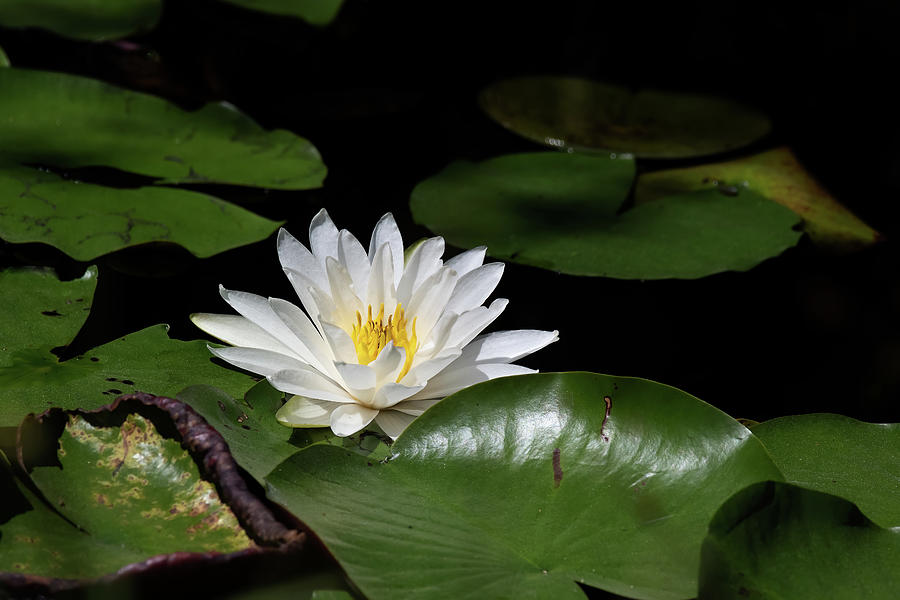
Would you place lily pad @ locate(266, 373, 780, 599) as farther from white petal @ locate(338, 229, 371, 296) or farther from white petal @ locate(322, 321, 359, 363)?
white petal @ locate(338, 229, 371, 296)

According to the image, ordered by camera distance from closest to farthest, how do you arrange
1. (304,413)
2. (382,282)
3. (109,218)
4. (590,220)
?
1. (304,413)
2. (382,282)
3. (109,218)
4. (590,220)

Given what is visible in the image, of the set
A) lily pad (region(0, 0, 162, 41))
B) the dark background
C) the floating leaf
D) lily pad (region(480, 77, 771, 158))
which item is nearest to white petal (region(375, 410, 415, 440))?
the dark background

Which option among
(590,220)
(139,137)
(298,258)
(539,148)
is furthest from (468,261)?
(539,148)

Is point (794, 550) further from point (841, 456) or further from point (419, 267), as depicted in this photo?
point (419, 267)

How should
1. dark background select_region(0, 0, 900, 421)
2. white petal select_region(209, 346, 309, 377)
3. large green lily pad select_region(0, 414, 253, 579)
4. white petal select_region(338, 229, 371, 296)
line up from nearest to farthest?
large green lily pad select_region(0, 414, 253, 579) → white petal select_region(209, 346, 309, 377) → white petal select_region(338, 229, 371, 296) → dark background select_region(0, 0, 900, 421)

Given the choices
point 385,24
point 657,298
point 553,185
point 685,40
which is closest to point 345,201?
point 553,185

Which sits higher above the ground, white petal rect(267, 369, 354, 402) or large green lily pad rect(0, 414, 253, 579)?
white petal rect(267, 369, 354, 402)

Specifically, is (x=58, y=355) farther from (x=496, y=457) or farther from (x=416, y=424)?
Answer: (x=496, y=457)
